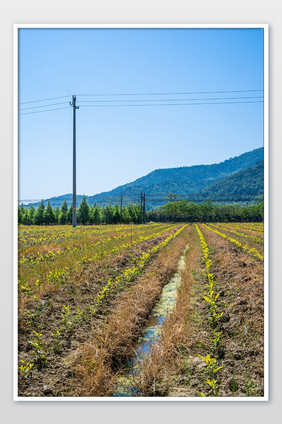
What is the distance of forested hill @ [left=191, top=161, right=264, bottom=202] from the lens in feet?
14.6

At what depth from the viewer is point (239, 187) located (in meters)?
5.39

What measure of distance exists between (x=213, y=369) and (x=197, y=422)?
0.89 meters

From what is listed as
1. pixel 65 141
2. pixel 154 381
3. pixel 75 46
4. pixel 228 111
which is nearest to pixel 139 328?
pixel 154 381

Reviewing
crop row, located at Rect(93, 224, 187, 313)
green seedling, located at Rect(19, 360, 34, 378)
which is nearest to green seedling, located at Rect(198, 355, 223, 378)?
green seedling, located at Rect(19, 360, 34, 378)

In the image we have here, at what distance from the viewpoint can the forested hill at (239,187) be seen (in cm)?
444

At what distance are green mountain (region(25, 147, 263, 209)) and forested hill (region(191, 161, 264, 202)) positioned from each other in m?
0.05

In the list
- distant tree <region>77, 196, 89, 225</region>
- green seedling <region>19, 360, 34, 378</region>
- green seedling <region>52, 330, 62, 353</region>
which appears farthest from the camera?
distant tree <region>77, 196, 89, 225</region>

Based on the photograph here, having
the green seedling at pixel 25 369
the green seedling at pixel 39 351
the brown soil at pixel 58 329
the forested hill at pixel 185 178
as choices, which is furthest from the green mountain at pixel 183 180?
the green seedling at pixel 25 369

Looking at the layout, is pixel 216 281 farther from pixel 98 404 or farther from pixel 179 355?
pixel 98 404

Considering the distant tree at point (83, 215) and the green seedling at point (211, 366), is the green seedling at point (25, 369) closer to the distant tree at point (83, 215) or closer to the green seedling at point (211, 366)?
the green seedling at point (211, 366)

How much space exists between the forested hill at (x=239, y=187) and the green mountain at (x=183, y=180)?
0.17ft

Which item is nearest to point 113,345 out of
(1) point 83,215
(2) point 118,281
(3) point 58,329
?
(3) point 58,329

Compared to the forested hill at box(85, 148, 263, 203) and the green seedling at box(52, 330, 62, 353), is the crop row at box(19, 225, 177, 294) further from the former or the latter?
the forested hill at box(85, 148, 263, 203)

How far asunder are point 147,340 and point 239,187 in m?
2.93
